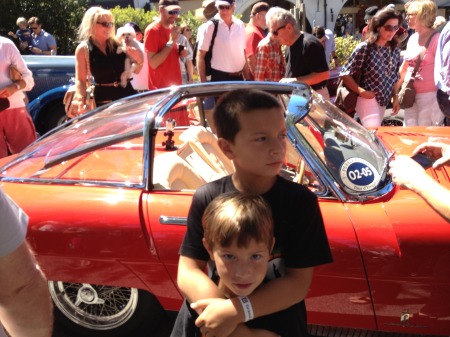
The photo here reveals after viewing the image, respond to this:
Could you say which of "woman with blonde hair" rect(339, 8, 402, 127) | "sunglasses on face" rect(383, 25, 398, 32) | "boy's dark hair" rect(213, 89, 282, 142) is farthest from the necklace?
"boy's dark hair" rect(213, 89, 282, 142)

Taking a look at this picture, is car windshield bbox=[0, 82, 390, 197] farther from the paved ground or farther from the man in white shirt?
the man in white shirt

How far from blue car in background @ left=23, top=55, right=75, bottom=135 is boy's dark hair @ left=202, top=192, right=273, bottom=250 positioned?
7.11 m

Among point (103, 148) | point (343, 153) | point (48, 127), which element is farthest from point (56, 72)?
point (343, 153)

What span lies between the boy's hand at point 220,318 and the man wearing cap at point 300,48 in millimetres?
3870

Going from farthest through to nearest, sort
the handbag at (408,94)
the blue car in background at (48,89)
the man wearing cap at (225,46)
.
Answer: the blue car in background at (48,89), the man wearing cap at (225,46), the handbag at (408,94)

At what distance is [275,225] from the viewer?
1.64 metres

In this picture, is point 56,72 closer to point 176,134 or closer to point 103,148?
point 176,134

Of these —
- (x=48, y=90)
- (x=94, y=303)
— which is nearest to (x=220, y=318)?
(x=94, y=303)

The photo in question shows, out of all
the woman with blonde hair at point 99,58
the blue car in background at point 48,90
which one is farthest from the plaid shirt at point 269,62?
the blue car in background at point 48,90

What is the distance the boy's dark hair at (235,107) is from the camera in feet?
5.52

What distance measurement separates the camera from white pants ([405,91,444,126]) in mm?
5617

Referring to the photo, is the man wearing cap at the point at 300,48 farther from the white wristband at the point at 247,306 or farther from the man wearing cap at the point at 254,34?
the white wristband at the point at 247,306

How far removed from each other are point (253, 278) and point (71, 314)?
6.52ft

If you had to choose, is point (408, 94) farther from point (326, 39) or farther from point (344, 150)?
point (326, 39)
